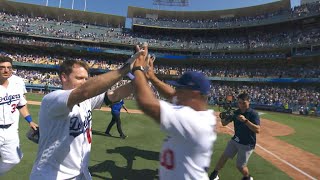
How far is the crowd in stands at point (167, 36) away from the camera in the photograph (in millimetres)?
50312

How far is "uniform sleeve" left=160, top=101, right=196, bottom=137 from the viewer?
8.90ft

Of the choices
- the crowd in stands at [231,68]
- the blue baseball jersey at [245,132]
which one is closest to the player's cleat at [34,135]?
the blue baseball jersey at [245,132]

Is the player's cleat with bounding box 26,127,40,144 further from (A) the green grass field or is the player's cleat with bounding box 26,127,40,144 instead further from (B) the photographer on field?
(B) the photographer on field

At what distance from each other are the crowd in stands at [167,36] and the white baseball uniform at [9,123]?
47.4 m

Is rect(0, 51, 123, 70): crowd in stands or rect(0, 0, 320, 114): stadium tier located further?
rect(0, 51, 123, 70): crowd in stands

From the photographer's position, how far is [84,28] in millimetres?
62500

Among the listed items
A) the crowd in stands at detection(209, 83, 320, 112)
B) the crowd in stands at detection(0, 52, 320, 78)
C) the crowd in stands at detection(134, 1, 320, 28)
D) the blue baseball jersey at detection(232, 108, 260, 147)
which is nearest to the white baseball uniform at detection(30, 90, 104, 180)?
the blue baseball jersey at detection(232, 108, 260, 147)

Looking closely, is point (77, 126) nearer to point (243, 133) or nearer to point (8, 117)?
point (8, 117)

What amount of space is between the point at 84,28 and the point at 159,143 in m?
54.3

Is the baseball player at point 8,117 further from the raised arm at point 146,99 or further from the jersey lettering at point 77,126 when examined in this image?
the raised arm at point 146,99

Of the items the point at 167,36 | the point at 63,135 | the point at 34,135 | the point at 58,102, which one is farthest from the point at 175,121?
the point at 167,36

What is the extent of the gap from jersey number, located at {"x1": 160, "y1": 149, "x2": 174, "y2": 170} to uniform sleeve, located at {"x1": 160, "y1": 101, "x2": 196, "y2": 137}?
0.25 metres

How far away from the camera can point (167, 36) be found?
6281 centimetres

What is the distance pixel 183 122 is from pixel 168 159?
17.5 inches
